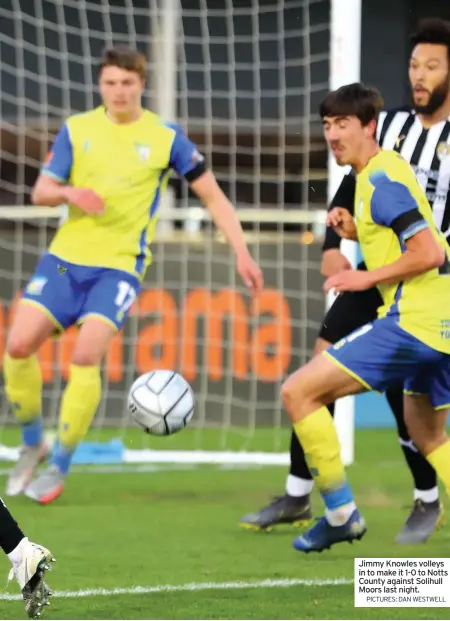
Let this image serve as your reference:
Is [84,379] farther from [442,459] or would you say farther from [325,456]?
[442,459]

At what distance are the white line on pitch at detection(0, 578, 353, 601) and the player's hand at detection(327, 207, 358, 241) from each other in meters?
1.23

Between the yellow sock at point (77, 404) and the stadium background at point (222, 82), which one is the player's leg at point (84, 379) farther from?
the stadium background at point (222, 82)

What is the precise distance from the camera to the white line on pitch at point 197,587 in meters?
4.39

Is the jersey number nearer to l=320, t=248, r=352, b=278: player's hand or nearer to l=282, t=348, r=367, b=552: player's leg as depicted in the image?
l=320, t=248, r=352, b=278: player's hand

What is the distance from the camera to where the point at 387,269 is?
4.88 metres

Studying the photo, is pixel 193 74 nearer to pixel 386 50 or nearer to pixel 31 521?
pixel 386 50

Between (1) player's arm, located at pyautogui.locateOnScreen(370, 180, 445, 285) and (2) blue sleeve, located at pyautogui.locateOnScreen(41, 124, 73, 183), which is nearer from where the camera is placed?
(1) player's arm, located at pyautogui.locateOnScreen(370, 180, 445, 285)

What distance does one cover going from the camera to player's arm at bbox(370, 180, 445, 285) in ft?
15.8

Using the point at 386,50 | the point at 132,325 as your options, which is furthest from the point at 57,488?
the point at 386,50

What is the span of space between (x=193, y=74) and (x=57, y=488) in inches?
311

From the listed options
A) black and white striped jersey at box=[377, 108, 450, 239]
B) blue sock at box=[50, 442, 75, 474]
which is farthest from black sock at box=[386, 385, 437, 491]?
blue sock at box=[50, 442, 75, 474]

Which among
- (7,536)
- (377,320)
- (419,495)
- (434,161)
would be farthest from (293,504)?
(7,536)

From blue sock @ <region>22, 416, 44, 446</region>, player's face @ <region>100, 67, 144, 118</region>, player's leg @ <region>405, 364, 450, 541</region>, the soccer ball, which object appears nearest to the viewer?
player's leg @ <region>405, 364, 450, 541</region>

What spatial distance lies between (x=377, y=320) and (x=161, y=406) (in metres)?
1.18
